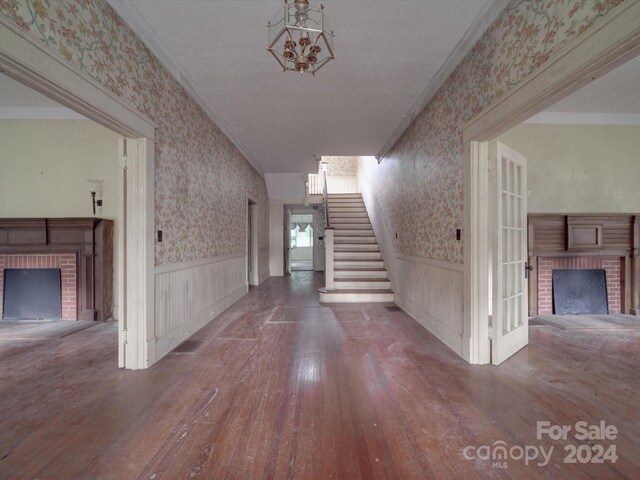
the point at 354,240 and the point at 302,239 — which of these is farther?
the point at 302,239

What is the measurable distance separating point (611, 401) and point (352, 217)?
6.24 meters

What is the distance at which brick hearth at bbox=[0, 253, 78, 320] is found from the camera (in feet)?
12.9

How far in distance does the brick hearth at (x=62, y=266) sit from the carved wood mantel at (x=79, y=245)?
0.09m

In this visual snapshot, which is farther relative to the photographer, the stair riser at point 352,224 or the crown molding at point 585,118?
the stair riser at point 352,224

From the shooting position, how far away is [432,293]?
134 inches

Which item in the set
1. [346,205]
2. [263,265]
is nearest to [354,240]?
[346,205]

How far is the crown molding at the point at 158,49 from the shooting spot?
2094 mm

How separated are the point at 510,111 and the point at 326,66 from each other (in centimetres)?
169

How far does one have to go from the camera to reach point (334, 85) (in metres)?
3.12

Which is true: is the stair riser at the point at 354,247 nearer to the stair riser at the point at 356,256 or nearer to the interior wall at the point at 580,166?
the stair riser at the point at 356,256

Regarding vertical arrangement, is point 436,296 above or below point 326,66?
below

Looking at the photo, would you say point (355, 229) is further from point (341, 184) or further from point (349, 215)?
point (341, 184)

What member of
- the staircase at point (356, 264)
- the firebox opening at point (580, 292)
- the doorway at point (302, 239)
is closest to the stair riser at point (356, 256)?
the staircase at point (356, 264)

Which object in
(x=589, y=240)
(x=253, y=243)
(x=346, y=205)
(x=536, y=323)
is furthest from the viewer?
(x=346, y=205)
